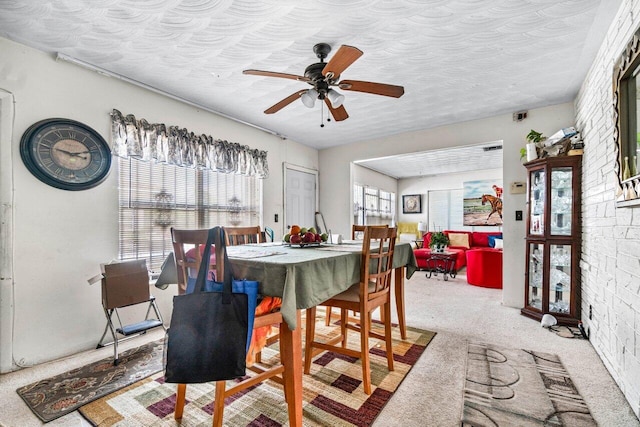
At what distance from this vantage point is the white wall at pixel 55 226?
222cm

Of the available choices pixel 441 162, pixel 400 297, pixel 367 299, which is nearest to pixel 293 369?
pixel 367 299

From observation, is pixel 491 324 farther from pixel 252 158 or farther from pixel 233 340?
pixel 252 158

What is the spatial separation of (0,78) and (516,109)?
4943 mm

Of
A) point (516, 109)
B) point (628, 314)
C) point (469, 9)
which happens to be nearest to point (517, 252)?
point (516, 109)

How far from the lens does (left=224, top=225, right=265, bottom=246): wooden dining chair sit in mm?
2566

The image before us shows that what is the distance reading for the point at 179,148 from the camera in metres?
3.25

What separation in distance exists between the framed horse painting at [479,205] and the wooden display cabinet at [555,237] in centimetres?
469

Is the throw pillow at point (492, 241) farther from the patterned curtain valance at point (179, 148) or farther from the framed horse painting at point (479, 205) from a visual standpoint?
the patterned curtain valance at point (179, 148)

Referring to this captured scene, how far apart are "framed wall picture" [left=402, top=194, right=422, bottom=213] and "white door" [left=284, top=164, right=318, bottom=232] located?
15.5ft

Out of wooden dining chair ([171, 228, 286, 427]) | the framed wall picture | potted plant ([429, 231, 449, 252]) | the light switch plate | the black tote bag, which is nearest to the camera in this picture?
the black tote bag

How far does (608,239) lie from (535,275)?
1.48m

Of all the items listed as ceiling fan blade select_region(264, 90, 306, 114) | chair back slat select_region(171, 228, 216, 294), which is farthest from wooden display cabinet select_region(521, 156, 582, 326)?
chair back slat select_region(171, 228, 216, 294)

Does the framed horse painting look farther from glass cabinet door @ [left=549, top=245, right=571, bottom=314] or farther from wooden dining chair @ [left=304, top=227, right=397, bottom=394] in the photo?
wooden dining chair @ [left=304, top=227, right=397, bottom=394]

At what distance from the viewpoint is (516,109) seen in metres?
3.65
